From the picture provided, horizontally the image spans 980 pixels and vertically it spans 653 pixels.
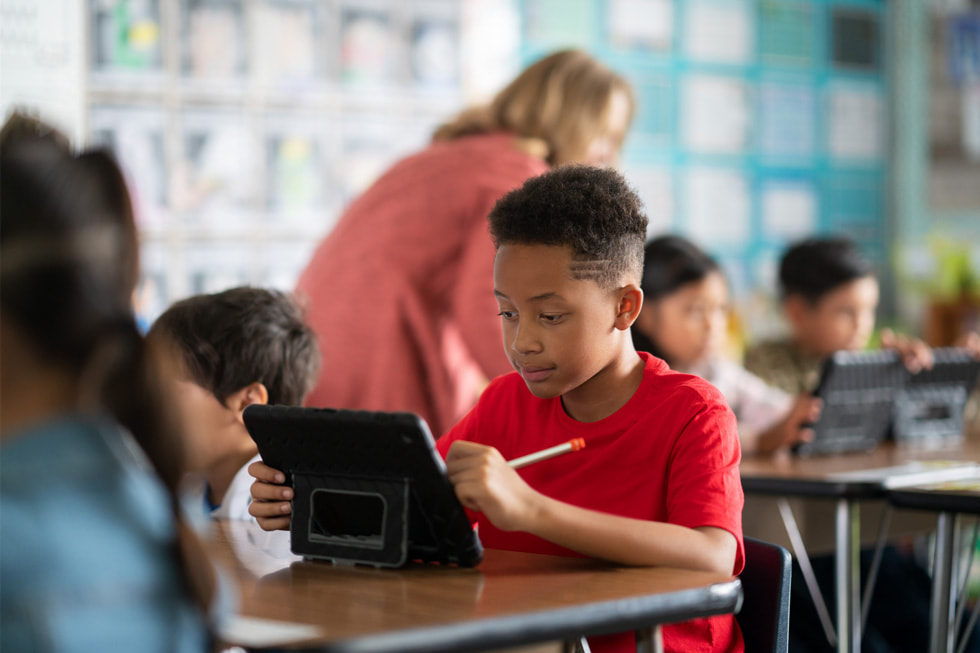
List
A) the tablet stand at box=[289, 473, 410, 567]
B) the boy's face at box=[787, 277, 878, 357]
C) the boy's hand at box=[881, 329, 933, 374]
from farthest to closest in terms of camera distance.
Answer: the boy's face at box=[787, 277, 878, 357] → the boy's hand at box=[881, 329, 933, 374] → the tablet stand at box=[289, 473, 410, 567]

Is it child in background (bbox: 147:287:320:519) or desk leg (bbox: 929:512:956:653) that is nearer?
child in background (bbox: 147:287:320:519)

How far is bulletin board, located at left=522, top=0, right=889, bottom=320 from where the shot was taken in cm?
421

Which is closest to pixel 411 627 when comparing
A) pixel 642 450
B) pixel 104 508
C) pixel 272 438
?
pixel 104 508

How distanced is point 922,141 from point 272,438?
14.6 feet

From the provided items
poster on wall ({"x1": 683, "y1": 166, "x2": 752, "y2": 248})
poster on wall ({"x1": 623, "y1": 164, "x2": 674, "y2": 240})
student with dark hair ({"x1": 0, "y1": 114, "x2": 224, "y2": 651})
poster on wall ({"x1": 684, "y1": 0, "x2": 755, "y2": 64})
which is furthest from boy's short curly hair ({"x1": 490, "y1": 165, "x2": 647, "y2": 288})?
poster on wall ({"x1": 684, "y1": 0, "x2": 755, "y2": 64})

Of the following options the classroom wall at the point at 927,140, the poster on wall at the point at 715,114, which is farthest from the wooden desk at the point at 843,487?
the classroom wall at the point at 927,140

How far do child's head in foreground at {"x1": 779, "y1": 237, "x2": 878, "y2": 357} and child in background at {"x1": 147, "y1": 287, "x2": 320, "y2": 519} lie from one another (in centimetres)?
168

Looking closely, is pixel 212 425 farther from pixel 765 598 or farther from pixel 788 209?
pixel 788 209

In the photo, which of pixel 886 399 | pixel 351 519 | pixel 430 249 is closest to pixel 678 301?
Answer: pixel 886 399

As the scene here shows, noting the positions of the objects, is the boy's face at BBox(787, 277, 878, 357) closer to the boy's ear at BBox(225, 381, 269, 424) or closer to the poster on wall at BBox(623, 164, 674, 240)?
the poster on wall at BBox(623, 164, 674, 240)

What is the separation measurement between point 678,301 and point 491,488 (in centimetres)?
151

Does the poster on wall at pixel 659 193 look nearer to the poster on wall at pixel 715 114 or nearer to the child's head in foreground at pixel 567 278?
the poster on wall at pixel 715 114

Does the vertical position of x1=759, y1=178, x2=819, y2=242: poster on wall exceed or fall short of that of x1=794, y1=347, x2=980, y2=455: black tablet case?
it exceeds it

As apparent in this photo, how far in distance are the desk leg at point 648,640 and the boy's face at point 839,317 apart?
202 cm
